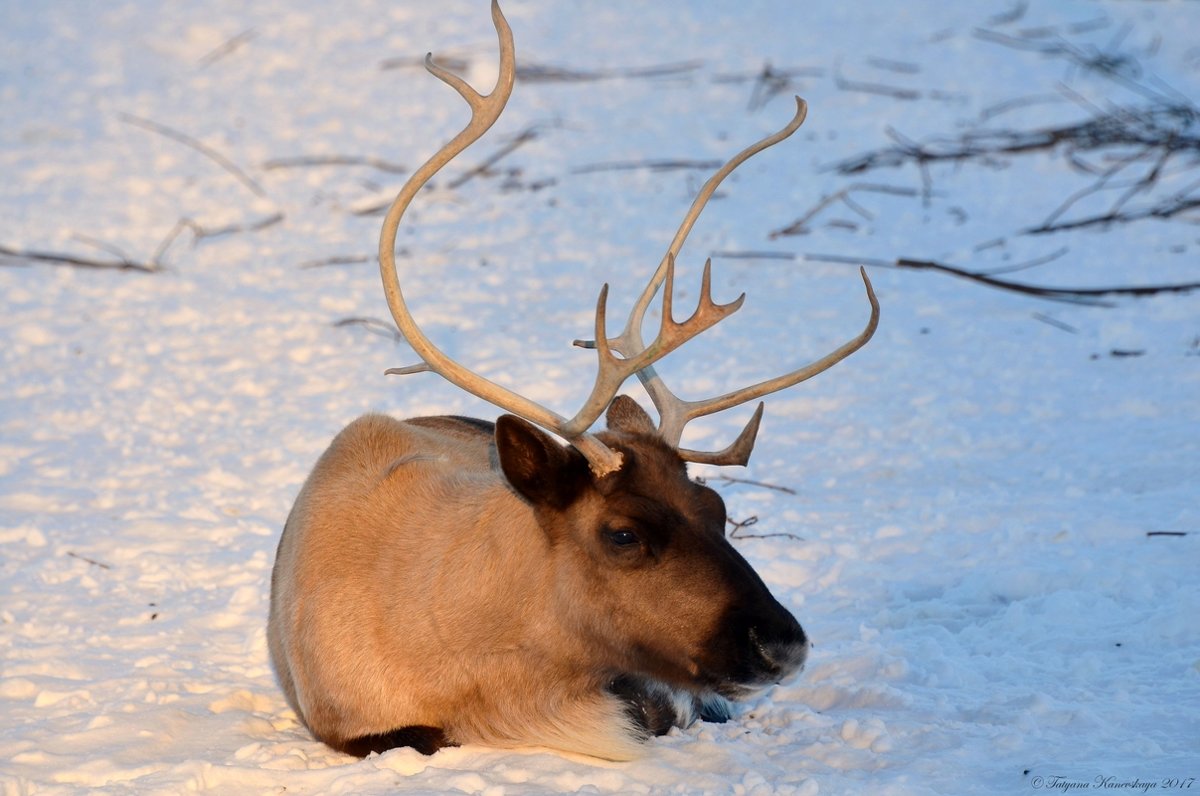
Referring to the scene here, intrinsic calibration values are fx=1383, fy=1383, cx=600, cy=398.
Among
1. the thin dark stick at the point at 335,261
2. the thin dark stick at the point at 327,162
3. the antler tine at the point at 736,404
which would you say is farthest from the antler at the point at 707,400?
the thin dark stick at the point at 327,162

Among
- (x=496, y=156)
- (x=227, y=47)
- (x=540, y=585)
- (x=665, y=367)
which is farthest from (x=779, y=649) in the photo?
(x=227, y=47)

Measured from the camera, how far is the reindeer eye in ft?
14.2

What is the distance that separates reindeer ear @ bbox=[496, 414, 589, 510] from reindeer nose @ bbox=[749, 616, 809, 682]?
0.74 meters

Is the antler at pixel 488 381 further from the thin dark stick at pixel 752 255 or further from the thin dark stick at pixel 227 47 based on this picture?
the thin dark stick at pixel 227 47

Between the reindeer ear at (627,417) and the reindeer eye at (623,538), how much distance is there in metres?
0.59

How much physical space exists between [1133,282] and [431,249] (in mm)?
5596

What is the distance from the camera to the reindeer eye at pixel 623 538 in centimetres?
432

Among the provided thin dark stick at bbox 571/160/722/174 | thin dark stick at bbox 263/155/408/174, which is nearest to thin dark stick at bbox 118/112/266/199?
thin dark stick at bbox 263/155/408/174

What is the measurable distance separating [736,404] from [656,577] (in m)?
0.65

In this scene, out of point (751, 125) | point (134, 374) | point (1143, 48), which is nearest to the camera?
point (134, 374)

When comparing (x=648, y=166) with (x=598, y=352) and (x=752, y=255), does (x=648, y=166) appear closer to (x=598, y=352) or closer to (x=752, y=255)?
(x=752, y=255)

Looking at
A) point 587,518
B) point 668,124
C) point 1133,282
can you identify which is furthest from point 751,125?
point 587,518

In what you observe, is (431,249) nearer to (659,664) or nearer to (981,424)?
(981,424)

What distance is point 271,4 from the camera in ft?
62.3
